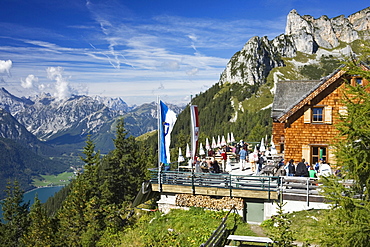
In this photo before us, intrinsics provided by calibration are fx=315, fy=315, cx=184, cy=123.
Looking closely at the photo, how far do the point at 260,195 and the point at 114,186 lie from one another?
30.3m

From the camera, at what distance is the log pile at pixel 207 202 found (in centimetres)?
1819

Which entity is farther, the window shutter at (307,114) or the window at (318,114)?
the window shutter at (307,114)

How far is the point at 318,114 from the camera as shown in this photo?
75.8 ft

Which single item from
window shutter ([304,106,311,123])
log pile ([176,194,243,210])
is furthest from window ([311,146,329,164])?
log pile ([176,194,243,210])

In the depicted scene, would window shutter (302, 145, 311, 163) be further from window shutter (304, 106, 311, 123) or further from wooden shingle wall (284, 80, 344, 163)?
window shutter (304, 106, 311, 123)

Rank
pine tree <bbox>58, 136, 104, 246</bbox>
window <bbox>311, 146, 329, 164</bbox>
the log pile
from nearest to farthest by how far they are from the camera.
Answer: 1. the log pile
2. window <bbox>311, 146, 329, 164</bbox>
3. pine tree <bbox>58, 136, 104, 246</bbox>

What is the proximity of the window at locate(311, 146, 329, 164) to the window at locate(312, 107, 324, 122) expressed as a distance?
6.74 feet

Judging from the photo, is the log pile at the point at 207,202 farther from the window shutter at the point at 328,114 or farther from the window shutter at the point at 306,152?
the window shutter at the point at 328,114

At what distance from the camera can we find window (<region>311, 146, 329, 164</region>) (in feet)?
75.3

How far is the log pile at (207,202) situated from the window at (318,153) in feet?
27.5

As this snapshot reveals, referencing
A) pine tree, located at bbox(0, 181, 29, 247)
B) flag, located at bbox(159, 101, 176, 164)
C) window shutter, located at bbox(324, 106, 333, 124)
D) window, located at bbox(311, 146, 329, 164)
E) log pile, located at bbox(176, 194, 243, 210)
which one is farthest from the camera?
pine tree, located at bbox(0, 181, 29, 247)

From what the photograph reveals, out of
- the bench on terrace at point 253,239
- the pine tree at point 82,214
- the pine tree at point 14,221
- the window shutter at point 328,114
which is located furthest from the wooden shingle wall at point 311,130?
the pine tree at point 14,221

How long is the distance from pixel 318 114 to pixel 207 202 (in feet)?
35.6

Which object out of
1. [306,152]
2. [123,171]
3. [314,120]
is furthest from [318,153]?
[123,171]
